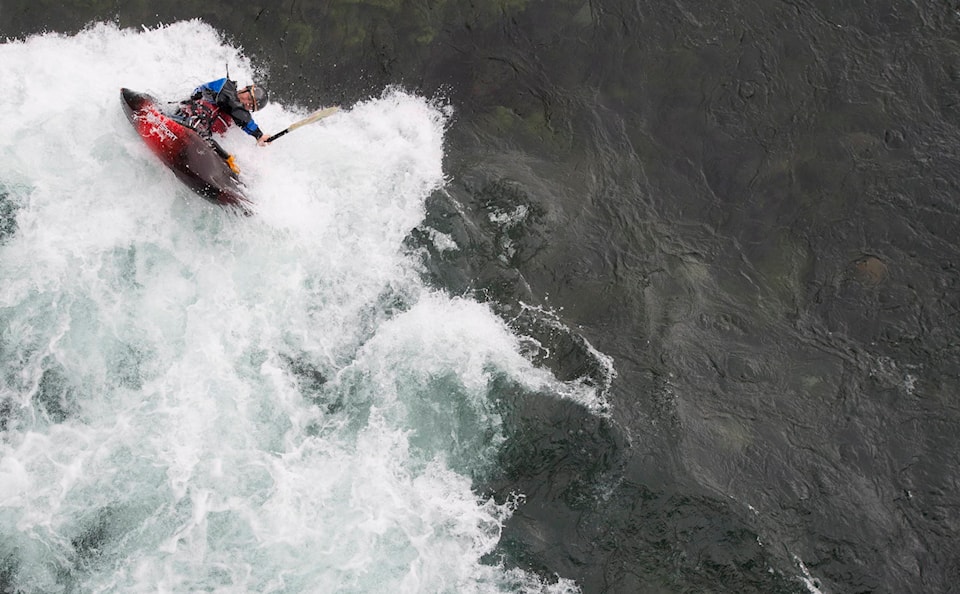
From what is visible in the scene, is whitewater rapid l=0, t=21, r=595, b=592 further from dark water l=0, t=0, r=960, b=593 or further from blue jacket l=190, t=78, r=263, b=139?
dark water l=0, t=0, r=960, b=593

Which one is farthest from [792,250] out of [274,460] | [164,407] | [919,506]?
[164,407]

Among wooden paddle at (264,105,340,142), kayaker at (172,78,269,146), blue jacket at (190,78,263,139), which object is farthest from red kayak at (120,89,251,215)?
wooden paddle at (264,105,340,142)

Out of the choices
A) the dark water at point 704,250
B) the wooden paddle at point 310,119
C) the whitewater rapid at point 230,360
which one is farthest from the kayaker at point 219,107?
the dark water at point 704,250

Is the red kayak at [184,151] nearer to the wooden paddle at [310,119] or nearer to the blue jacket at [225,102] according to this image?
the blue jacket at [225,102]

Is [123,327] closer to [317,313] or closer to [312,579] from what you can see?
[317,313]

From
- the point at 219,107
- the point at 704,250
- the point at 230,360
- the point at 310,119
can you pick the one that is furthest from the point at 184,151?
the point at 704,250

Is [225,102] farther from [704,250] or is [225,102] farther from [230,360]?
[704,250]
